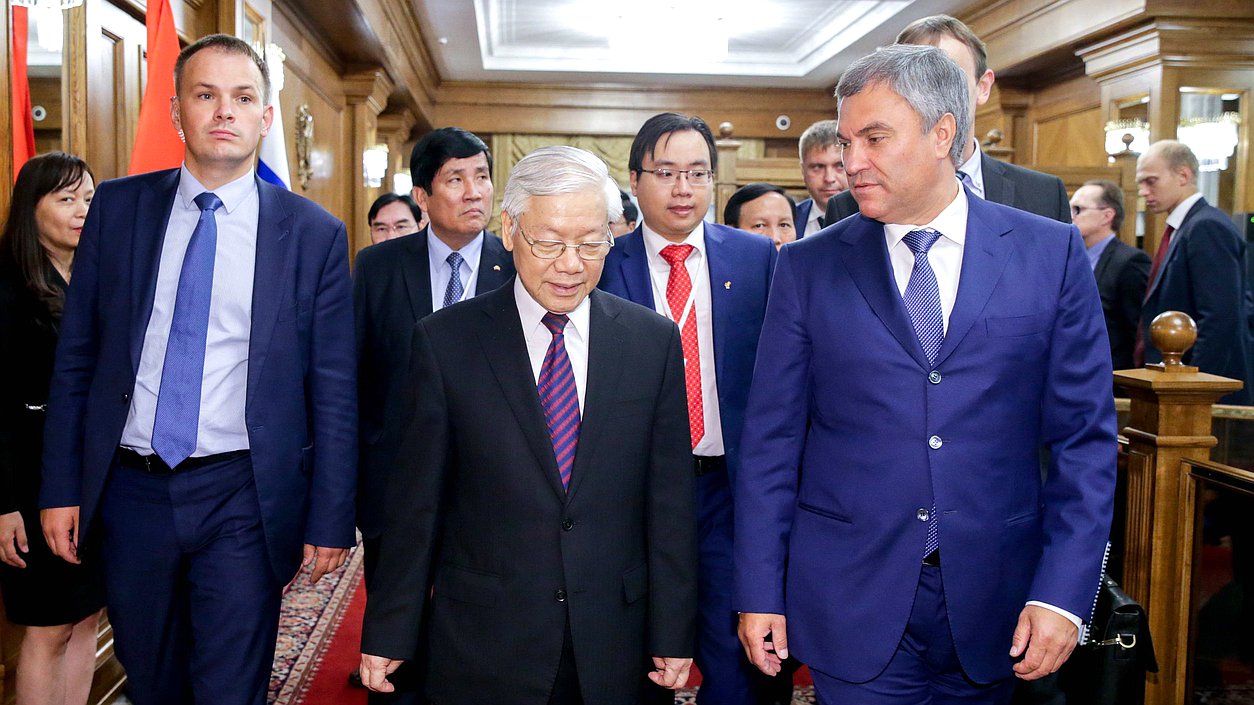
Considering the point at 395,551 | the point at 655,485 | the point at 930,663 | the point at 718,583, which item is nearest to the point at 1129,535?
the point at 718,583

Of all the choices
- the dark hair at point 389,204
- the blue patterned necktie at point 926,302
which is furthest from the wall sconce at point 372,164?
the blue patterned necktie at point 926,302

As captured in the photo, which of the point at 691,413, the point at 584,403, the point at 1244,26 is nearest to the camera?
the point at 584,403

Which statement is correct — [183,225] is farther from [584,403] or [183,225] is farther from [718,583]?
[718,583]

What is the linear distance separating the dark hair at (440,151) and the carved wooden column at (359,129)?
560 centimetres

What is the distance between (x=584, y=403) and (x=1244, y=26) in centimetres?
776

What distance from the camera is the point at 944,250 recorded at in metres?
1.97

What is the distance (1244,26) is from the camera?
7707 mm

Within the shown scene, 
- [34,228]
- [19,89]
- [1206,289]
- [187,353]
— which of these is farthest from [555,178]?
[1206,289]

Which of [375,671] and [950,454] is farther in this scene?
[375,671]

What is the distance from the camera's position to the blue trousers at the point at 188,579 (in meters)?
2.30

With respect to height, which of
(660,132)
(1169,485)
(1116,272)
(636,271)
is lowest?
(1169,485)

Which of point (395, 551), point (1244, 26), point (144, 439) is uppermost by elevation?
point (1244, 26)

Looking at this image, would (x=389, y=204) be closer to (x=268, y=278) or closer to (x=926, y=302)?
(x=268, y=278)

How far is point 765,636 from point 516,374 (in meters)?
0.69
